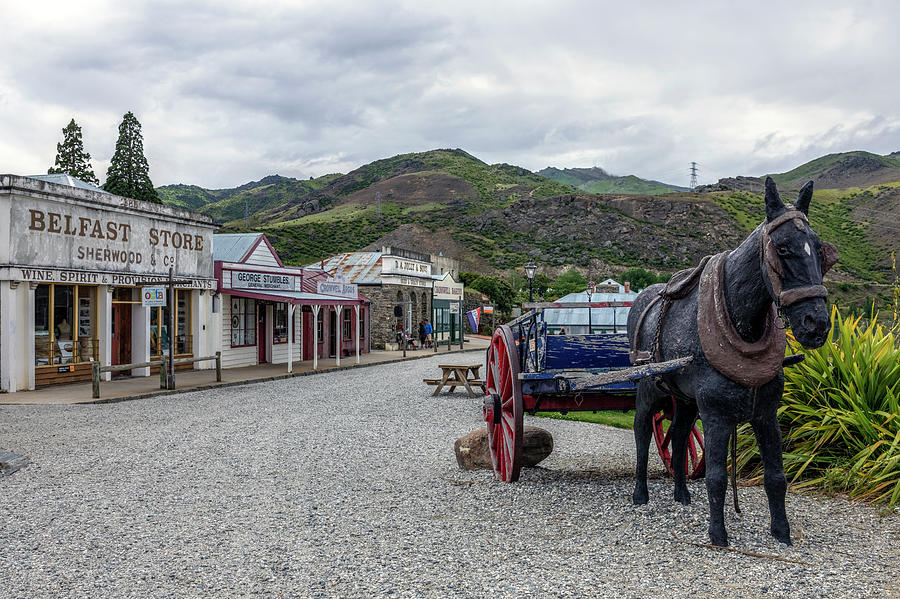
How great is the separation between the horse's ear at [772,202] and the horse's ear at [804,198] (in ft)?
0.32

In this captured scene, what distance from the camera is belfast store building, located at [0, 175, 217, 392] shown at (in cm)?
1375

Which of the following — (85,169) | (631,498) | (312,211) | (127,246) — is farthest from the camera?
(312,211)

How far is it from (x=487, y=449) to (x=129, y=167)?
38965 mm

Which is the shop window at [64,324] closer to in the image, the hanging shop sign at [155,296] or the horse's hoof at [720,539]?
the hanging shop sign at [155,296]

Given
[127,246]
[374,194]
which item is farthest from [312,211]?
[127,246]

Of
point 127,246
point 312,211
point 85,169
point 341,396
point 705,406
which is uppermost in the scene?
point 312,211

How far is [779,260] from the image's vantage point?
3.59 m

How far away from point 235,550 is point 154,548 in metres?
0.59

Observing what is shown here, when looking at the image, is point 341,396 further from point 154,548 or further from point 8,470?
point 154,548

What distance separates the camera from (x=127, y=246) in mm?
16422

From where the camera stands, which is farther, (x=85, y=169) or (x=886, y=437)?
(x=85, y=169)

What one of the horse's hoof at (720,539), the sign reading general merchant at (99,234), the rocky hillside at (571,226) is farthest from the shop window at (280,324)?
the rocky hillside at (571,226)

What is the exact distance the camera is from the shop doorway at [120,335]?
16.4m

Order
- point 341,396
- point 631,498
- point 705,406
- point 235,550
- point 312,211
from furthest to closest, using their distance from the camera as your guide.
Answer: point 312,211 < point 341,396 < point 631,498 < point 235,550 < point 705,406
